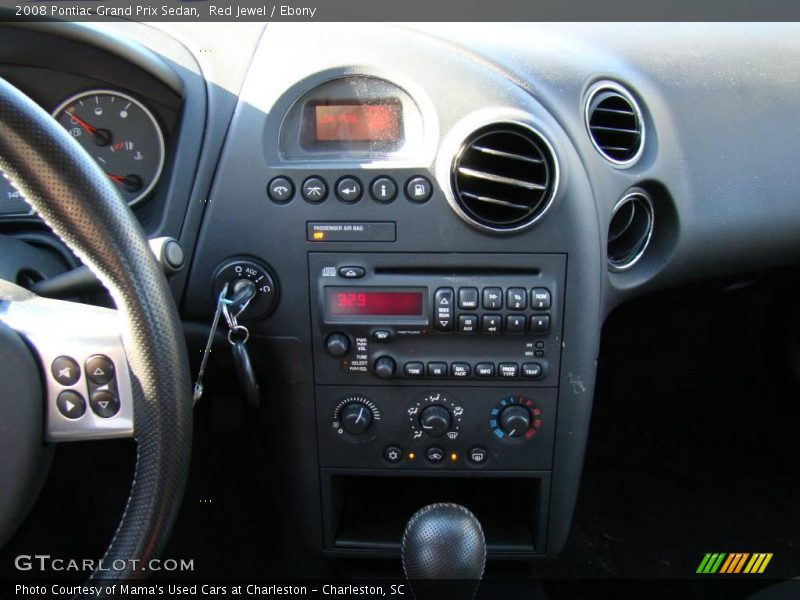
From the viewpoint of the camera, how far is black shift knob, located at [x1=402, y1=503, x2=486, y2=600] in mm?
1100

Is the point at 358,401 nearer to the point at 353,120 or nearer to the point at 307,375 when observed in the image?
the point at 307,375

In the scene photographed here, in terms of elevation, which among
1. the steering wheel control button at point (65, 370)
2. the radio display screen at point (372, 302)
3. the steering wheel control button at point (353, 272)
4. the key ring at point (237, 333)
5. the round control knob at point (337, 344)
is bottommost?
the round control knob at point (337, 344)

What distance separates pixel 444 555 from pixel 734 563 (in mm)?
1079

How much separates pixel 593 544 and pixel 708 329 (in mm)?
785

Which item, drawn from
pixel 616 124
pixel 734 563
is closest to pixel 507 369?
pixel 616 124

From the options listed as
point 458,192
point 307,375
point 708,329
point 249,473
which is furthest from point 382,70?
point 708,329

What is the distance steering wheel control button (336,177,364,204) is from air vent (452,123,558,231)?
0.16m

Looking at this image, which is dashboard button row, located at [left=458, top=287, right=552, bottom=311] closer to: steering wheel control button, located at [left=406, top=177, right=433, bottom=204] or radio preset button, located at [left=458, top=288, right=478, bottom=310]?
radio preset button, located at [left=458, top=288, right=478, bottom=310]

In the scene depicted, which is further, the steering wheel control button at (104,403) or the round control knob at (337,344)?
the round control knob at (337,344)

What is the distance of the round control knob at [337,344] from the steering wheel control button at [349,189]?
0.79 feet

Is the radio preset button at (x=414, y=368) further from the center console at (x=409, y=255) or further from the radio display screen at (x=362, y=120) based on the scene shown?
the radio display screen at (x=362, y=120)

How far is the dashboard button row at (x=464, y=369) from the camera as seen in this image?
127 centimetres

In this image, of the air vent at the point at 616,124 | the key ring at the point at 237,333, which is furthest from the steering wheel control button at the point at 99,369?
the air vent at the point at 616,124

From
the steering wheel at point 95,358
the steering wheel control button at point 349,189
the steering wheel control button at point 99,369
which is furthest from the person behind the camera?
the steering wheel control button at point 349,189
